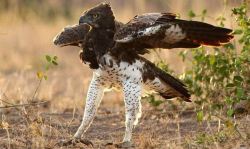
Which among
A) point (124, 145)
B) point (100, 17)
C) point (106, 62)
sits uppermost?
point (100, 17)

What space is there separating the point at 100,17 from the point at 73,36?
347 millimetres

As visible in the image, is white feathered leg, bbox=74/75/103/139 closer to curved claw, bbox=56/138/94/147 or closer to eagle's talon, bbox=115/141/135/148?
curved claw, bbox=56/138/94/147

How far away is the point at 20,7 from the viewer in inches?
755

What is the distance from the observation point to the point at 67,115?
948 centimetres

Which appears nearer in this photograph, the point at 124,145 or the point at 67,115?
the point at 124,145

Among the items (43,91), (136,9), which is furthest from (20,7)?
(43,91)

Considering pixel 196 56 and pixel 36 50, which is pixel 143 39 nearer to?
pixel 196 56

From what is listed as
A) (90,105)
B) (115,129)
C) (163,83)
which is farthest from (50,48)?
(90,105)

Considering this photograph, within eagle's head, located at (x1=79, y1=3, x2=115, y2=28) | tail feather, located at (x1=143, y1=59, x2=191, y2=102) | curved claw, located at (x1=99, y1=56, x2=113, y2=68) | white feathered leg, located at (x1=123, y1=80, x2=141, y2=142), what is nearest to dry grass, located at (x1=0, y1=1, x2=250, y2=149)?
white feathered leg, located at (x1=123, y1=80, x2=141, y2=142)

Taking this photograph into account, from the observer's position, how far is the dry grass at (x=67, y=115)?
7207 mm

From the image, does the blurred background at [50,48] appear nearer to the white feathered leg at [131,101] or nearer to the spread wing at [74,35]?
the spread wing at [74,35]

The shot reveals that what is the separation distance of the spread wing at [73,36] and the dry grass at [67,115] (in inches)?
22.7

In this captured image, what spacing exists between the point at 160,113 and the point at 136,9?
9.19m

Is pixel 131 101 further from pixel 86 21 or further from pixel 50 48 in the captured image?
pixel 50 48
